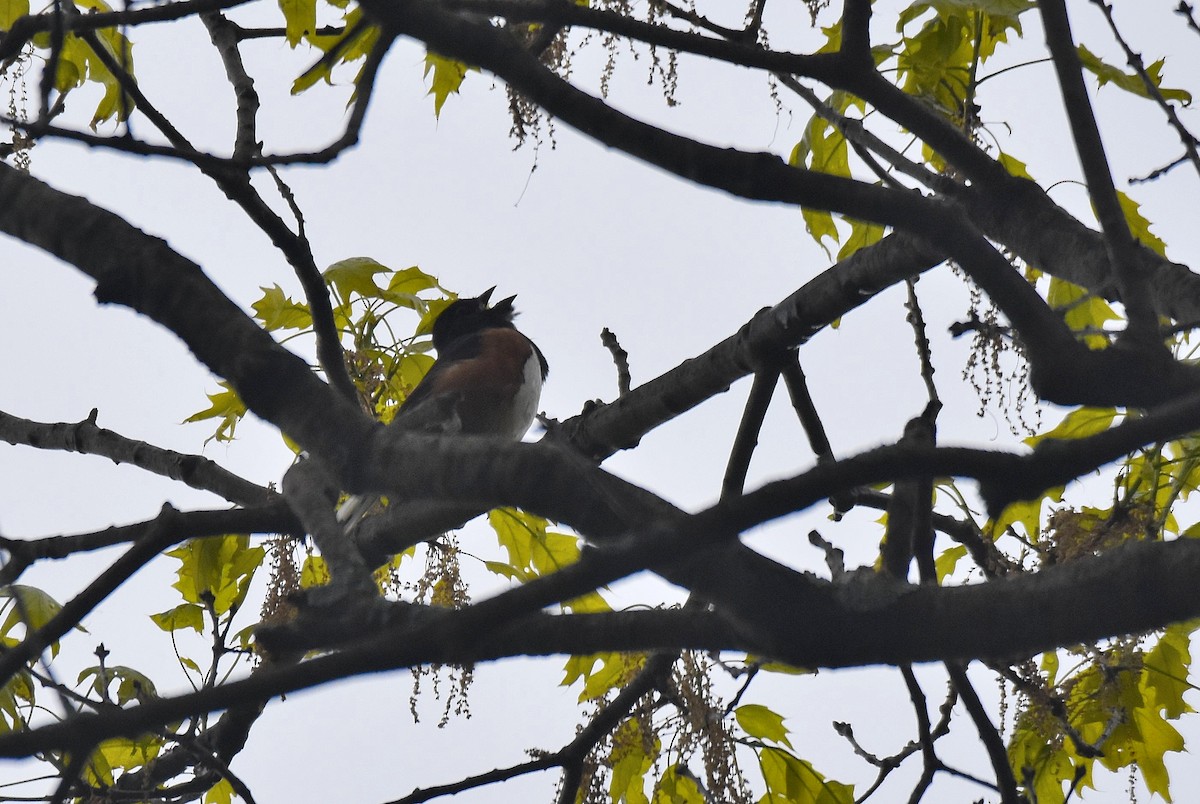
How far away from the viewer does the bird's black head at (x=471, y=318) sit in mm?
5422

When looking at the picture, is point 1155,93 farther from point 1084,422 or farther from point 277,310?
point 277,310

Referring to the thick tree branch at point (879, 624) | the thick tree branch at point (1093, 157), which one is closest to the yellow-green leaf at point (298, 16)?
the thick tree branch at point (1093, 157)

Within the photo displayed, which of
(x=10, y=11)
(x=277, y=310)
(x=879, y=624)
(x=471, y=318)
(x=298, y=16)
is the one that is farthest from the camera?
(x=471, y=318)

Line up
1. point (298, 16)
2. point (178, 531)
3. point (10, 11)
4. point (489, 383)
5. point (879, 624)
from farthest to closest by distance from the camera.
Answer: point (489, 383)
point (10, 11)
point (298, 16)
point (178, 531)
point (879, 624)

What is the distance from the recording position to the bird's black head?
5422 millimetres

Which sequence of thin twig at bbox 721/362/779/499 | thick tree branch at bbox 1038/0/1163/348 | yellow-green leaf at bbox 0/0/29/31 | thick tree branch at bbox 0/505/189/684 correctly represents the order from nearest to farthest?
thick tree branch at bbox 0/505/189/684
thick tree branch at bbox 1038/0/1163/348
thin twig at bbox 721/362/779/499
yellow-green leaf at bbox 0/0/29/31

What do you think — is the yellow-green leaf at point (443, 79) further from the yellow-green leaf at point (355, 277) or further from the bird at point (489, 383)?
the bird at point (489, 383)

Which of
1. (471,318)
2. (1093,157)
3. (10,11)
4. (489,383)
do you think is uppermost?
(471,318)

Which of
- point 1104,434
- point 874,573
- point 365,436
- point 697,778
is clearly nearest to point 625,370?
point 697,778

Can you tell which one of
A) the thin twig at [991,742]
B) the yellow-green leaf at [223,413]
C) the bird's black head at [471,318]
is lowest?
the thin twig at [991,742]

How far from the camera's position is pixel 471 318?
550 cm

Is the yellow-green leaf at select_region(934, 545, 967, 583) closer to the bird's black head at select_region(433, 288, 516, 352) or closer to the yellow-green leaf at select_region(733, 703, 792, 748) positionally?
the yellow-green leaf at select_region(733, 703, 792, 748)

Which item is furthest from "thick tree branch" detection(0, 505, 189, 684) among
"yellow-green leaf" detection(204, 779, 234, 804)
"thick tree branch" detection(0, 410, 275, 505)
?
"yellow-green leaf" detection(204, 779, 234, 804)

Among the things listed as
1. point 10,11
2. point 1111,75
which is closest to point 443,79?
point 10,11
